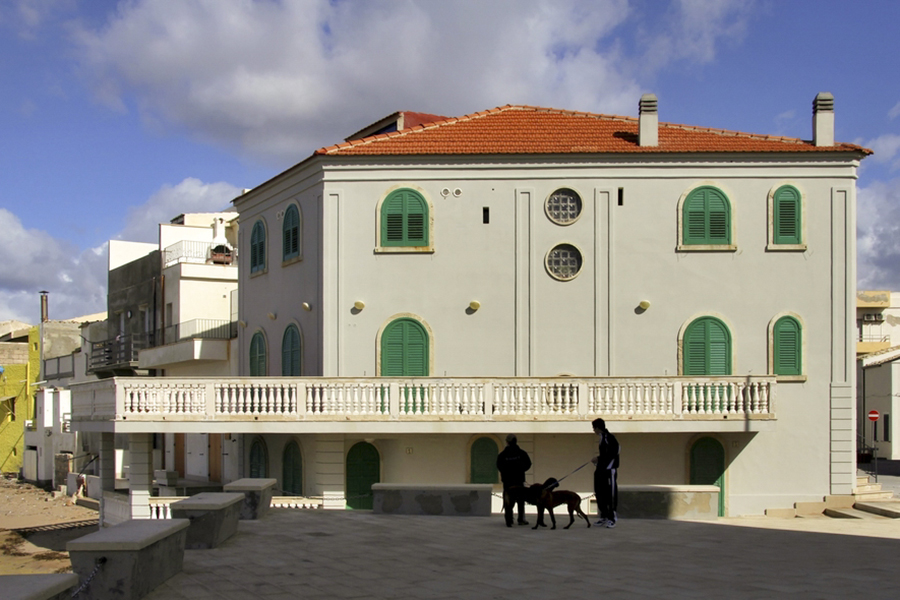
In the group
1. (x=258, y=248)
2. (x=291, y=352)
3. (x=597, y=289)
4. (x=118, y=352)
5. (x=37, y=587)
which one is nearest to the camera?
(x=37, y=587)

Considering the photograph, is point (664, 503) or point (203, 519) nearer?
point (203, 519)

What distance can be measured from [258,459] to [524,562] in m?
16.3

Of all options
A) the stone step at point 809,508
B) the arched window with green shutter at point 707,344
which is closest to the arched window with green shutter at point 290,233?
the arched window with green shutter at point 707,344

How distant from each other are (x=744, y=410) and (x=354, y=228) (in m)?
10.2

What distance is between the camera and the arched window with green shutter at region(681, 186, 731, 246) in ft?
75.5

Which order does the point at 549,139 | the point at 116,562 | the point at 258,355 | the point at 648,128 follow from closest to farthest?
the point at 116,562
the point at 648,128
the point at 549,139
the point at 258,355

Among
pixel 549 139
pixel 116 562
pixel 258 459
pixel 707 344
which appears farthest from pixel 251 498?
pixel 549 139

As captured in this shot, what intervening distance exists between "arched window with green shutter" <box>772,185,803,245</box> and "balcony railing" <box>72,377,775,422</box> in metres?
3.76

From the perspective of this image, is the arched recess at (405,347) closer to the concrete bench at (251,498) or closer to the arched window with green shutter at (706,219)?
the arched window with green shutter at (706,219)

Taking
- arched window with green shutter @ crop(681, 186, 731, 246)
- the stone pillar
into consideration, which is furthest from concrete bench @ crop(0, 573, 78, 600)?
arched window with green shutter @ crop(681, 186, 731, 246)

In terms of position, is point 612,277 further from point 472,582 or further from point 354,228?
point 472,582

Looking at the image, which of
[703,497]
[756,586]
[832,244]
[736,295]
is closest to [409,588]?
[756,586]

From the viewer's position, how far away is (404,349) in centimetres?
→ 2309

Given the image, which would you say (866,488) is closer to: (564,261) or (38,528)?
(564,261)
